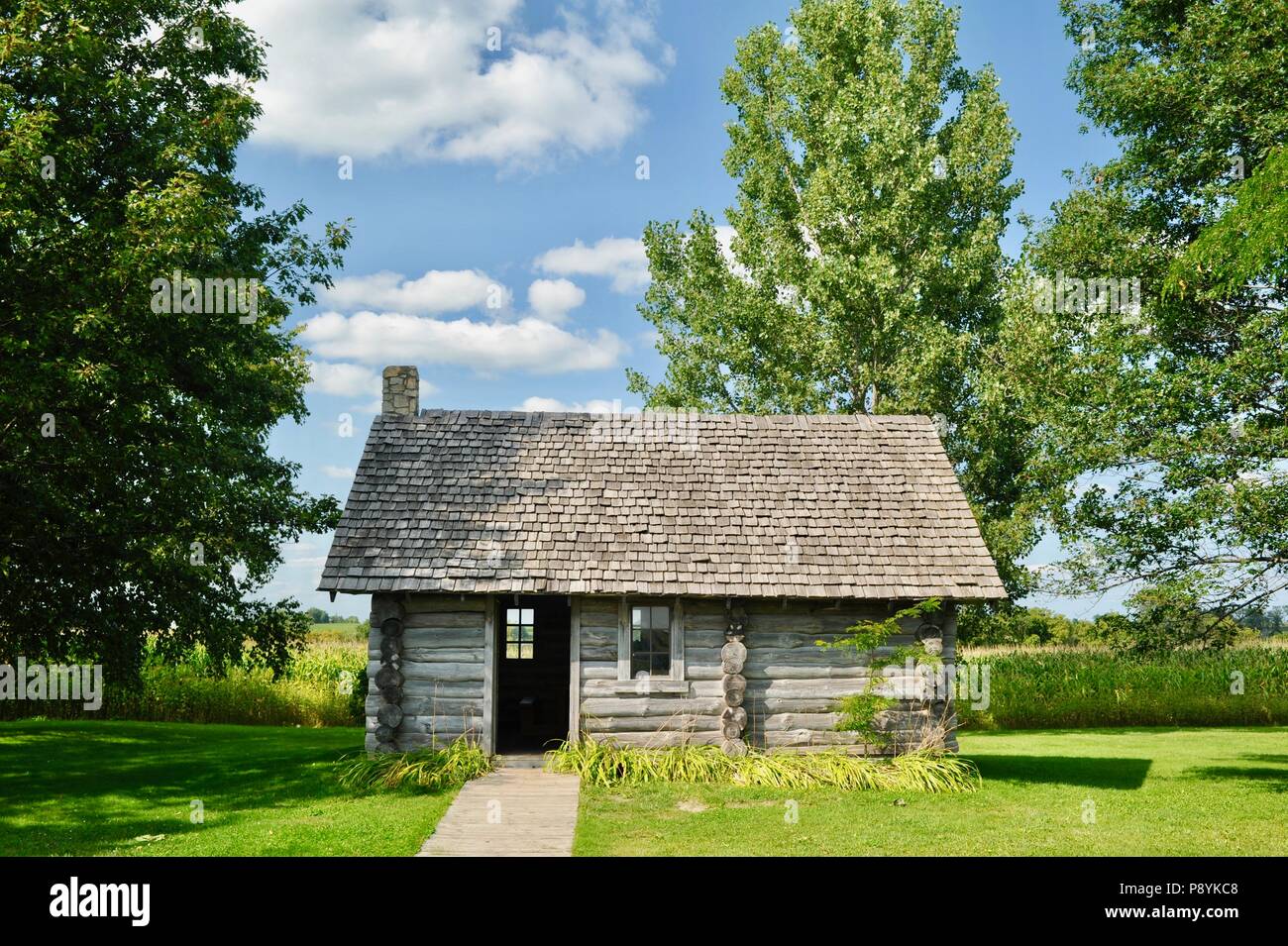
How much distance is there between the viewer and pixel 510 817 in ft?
37.4

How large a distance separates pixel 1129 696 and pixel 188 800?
23.6m

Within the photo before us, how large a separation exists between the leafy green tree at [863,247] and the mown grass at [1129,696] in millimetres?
5252

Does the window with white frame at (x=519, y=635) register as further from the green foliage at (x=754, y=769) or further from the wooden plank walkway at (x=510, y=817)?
the wooden plank walkway at (x=510, y=817)

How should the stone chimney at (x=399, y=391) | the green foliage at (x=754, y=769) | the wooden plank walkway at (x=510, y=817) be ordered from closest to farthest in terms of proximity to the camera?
the wooden plank walkway at (x=510, y=817) → the green foliage at (x=754, y=769) → the stone chimney at (x=399, y=391)

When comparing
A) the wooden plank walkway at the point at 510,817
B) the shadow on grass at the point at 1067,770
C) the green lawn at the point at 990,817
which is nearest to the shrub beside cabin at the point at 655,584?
the wooden plank walkway at the point at 510,817

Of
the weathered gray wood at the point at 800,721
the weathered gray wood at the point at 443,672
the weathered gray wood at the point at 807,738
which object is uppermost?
the weathered gray wood at the point at 443,672

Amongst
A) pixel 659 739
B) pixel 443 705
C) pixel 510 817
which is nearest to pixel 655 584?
pixel 659 739

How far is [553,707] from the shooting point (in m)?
18.7

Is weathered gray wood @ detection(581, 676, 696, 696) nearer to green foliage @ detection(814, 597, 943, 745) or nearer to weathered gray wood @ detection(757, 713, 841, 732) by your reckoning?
weathered gray wood @ detection(757, 713, 841, 732)

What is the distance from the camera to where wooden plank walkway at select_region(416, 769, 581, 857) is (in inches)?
394

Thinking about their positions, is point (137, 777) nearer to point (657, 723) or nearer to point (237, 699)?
point (657, 723)

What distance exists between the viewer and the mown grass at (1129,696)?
83.7 feet

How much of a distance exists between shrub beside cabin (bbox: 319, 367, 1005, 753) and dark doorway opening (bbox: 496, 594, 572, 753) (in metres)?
2.34
